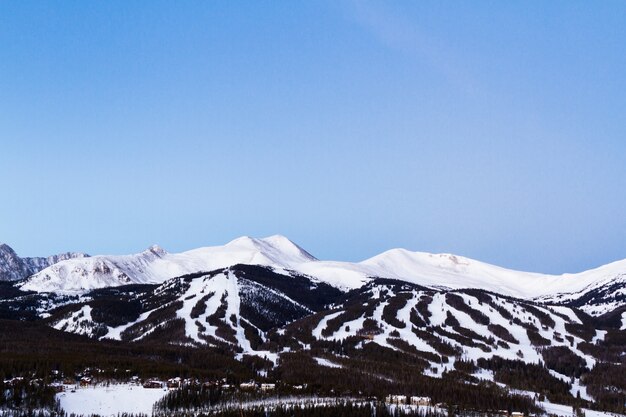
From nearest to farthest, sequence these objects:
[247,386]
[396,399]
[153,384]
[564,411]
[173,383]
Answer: [153,384] → [173,383] → [564,411] → [396,399] → [247,386]

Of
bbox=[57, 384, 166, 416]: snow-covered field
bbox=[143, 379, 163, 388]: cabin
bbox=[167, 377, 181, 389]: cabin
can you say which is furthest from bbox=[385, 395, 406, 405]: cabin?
bbox=[143, 379, 163, 388]: cabin

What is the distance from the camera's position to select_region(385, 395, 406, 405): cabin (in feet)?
525

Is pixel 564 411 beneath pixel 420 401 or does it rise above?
beneath

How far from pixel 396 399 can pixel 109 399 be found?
74585 mm

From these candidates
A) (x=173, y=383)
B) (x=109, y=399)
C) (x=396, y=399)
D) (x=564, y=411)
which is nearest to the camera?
(x=109, y=399)

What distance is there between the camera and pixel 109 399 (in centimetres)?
14550

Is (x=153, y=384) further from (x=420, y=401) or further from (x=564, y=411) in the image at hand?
(x=564, y=411)

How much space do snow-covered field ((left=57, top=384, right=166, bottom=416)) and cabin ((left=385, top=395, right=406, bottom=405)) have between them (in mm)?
59217

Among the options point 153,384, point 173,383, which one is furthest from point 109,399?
point 173,383

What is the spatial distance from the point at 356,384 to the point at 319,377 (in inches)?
503

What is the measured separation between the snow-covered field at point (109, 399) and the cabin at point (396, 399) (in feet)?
194

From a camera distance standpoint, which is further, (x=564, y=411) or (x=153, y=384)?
(x=564, y=411)

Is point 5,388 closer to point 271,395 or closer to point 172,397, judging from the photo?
point 172,397

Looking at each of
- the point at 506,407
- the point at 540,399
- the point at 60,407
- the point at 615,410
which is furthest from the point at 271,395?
the point at 615,410
